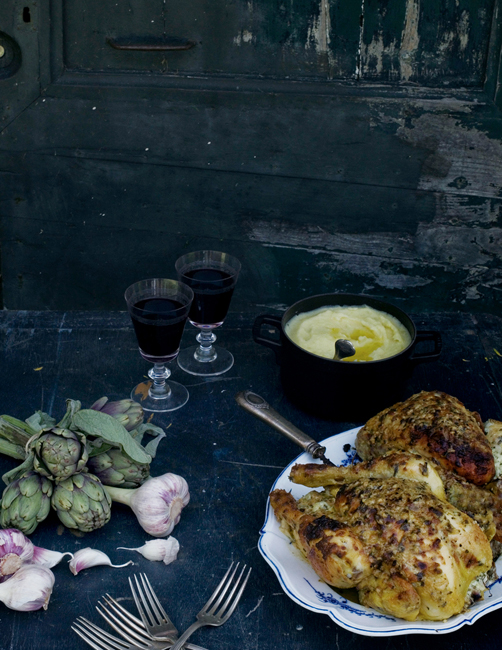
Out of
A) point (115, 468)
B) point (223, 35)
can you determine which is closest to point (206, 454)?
point (115, 468)

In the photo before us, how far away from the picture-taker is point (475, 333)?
2.15m

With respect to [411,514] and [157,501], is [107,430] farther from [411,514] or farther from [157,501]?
[411,514]

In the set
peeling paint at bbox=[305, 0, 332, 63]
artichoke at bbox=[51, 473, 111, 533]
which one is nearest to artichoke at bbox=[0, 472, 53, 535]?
artichoke at bbox=[51, 473, 111, 533]

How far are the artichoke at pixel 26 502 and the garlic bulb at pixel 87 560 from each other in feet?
0.39

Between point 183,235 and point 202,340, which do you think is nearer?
point 202,340

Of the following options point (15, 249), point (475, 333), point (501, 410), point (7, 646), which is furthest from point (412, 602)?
point (15, 249)

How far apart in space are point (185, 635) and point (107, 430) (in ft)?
1.49

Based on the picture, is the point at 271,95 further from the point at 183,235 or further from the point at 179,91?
the point at 183,235

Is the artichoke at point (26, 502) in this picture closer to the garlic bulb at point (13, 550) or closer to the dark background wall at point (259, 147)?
the garlic bulb at point (13, 550)

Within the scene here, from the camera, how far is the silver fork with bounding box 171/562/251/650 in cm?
115

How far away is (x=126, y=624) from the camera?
116 cm

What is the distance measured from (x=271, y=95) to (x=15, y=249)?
141 centimetres

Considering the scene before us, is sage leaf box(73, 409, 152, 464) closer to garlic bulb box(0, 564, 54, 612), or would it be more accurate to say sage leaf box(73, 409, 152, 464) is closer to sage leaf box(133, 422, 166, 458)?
sage leaf box(133, 422, 166, 458)

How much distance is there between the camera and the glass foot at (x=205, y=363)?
1922 millimetres
